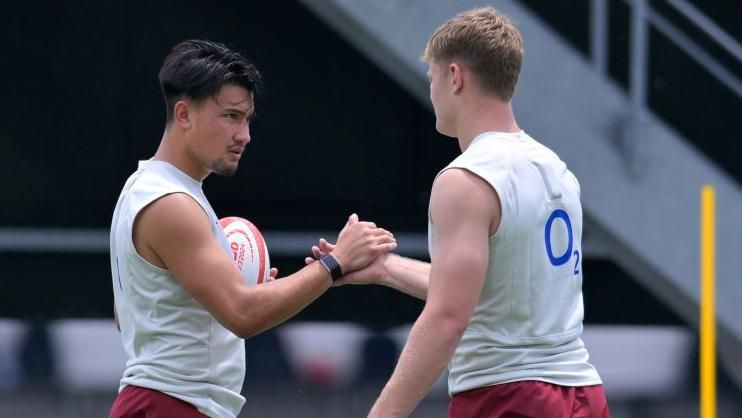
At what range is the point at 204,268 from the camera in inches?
138

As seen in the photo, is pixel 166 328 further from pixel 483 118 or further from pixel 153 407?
pixel 483 118

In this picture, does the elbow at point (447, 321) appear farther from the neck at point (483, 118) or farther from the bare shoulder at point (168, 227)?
the bare shoulder at point (168, 227)

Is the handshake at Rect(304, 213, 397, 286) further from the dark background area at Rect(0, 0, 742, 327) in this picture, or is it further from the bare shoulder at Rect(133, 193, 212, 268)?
the dark background area at Rect(0, 0, 742, 327)

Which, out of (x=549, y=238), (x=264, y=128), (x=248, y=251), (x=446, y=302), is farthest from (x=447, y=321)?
(x=264, y=128)

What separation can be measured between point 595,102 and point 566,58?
26 cm

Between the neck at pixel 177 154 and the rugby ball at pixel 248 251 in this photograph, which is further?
the rugby ball at pixel 248 251

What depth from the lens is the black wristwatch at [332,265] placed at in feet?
12.2

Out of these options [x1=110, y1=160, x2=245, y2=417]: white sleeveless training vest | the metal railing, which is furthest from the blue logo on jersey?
the metal railing

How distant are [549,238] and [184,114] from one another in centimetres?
106

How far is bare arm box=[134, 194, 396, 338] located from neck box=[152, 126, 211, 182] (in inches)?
7.0

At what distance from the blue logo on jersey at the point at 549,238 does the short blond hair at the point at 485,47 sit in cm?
31

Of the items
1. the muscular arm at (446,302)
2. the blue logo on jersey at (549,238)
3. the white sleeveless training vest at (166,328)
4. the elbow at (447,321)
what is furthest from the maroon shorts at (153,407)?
the blue logo on jersey at (549,238)

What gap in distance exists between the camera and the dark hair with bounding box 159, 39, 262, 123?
373 centimetres

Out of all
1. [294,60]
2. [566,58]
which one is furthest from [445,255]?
[294,60]
